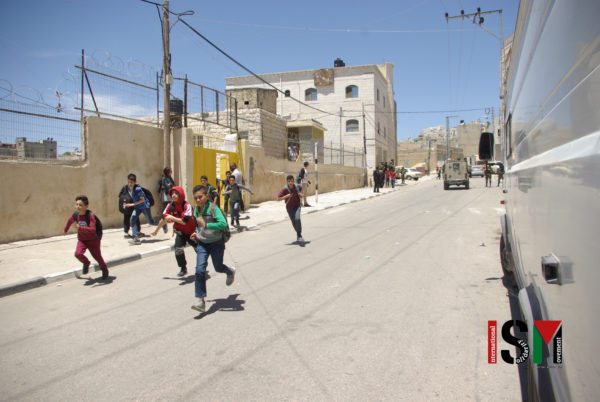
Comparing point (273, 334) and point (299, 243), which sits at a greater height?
point (299, 243)

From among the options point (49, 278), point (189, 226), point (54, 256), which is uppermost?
point (189, 226)

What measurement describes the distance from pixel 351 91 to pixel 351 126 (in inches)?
158

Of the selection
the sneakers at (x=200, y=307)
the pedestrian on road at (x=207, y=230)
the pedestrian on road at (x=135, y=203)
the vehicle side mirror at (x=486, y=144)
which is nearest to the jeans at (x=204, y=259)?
the pedestrian on road at (x=207, y=230)

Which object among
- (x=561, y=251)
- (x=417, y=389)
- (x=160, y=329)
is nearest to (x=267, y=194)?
(x=160, y=329)

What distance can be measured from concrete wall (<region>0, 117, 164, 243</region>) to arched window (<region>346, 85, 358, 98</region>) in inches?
1416

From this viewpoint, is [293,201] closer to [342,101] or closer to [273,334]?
[273,334]

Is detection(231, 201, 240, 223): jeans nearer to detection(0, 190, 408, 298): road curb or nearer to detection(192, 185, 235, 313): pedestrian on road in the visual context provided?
detection(0, 190, 408, 298): road curb

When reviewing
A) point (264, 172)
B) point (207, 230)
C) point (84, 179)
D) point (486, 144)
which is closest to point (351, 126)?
point (264, 172)

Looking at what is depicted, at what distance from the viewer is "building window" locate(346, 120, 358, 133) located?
151ft

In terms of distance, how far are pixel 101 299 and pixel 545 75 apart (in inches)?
224

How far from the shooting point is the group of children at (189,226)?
5184 millimetres

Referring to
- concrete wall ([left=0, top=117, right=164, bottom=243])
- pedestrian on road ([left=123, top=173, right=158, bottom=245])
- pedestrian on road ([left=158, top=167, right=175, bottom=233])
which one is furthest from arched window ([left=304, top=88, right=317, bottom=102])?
pedestrian on road ([left=123, top=173, right=158, bottom=245])

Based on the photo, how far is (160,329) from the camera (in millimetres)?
4426

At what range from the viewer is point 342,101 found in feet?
153
